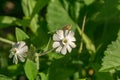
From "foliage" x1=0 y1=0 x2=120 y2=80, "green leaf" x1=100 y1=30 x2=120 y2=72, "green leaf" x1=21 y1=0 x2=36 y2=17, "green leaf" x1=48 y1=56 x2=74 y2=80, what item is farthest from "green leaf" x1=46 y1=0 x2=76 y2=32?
"green leaf" x1=100 y1=30 x2=120 y2=72

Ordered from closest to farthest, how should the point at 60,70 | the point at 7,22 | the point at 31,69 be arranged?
the point at 31,69, the point at 60,70, the point at 7,22

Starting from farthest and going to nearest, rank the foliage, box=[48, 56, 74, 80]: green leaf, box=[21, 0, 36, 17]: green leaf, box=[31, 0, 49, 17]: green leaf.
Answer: box=[21, 0, 36, 17]: green leaf
box=[31, 0, 49, 17]: green leaf
the foliage
box=[48, 56, 74, 80]: green leaf

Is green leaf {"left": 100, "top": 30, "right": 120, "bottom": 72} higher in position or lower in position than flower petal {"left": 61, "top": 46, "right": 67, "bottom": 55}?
lower

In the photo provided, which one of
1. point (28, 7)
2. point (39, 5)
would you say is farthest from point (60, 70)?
point (28, 7)

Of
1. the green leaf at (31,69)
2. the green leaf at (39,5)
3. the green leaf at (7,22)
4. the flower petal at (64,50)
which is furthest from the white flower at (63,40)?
the green leaf at (7,22)

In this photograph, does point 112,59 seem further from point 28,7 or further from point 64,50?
point 28,7

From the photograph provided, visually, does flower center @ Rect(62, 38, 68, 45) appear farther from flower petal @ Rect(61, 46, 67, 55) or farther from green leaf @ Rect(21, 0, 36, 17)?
green leaf @ Rect(21, 0, 36, 17)

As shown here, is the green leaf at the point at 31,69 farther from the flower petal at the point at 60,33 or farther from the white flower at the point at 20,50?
the flower petal at the point at 60,33

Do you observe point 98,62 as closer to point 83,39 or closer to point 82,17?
point 83,39
